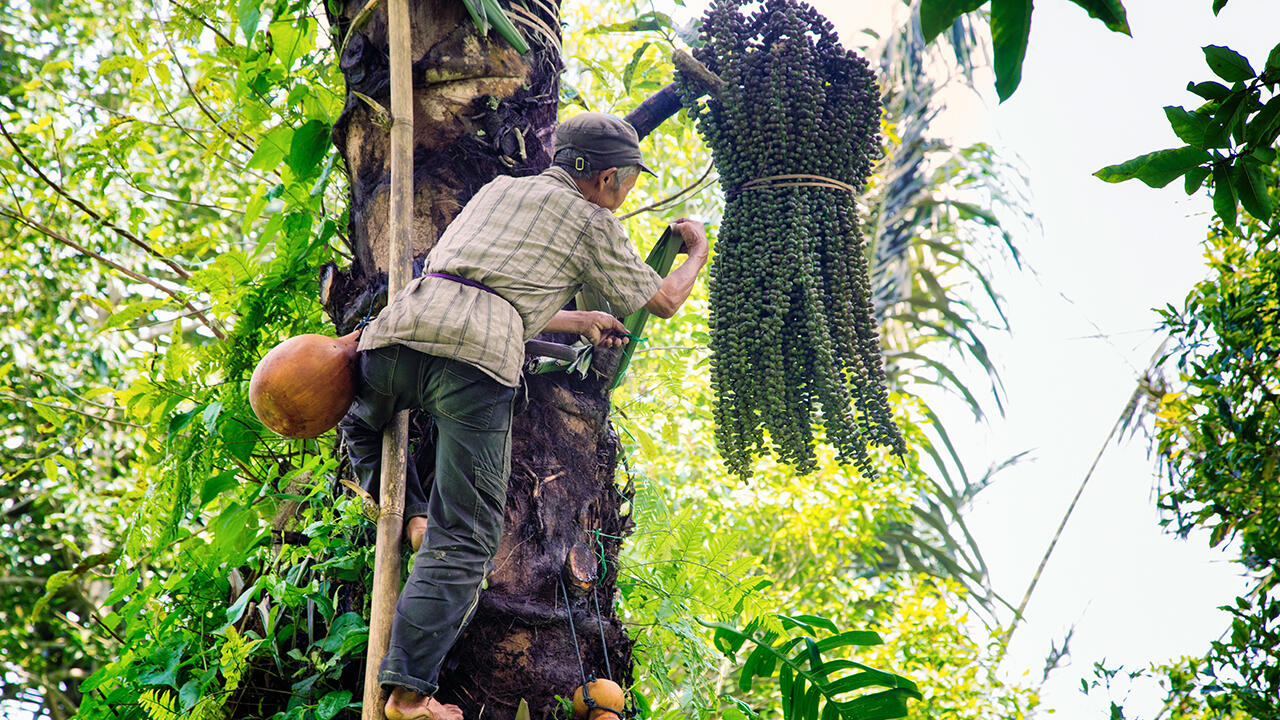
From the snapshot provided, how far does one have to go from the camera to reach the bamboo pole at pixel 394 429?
6.32ft

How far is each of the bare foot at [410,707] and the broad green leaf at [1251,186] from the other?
1.54 metres

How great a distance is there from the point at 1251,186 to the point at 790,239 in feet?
3.91

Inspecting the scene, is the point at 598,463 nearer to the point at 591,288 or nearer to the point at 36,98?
the point at 591,288

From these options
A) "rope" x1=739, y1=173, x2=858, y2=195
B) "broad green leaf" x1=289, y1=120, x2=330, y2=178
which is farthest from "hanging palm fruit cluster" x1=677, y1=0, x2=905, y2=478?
"broad green leaf" x1=289, y1=120, x2=330, y2=178

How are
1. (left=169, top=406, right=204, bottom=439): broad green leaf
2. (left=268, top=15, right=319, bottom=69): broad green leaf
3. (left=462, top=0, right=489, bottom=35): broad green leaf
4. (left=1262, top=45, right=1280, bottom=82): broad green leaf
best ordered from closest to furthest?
(left=1262, top=45, right=1280, bottom=82): broad green leaf → (left=462, top=0, right=489, bottom=35): broad green leaf → (left=169, top=406, right=204, bottom=439): broad green leaf → (left=268, top=15, right=319, bottom=69): broad green leaf

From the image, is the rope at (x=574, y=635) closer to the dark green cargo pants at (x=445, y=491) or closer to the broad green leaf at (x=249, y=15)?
the dark green cargo pants at (x=445, y=491)

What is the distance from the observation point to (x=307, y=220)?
271 centimetres

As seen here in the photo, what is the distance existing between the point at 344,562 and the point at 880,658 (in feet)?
11.2

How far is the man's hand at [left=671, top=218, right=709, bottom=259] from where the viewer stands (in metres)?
2.51

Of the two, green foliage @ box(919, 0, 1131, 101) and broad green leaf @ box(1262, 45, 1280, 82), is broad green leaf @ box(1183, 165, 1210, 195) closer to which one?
broad green leaf @ box(1262, 45, 1280, 82)

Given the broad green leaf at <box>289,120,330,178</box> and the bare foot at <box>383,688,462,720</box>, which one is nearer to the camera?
the bare foot at <box>383,688,462,720</box>

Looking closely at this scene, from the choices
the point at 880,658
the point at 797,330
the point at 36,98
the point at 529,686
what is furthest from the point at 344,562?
the point at 36,98

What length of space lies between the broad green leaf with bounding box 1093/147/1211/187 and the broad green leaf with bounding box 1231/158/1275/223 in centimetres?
8

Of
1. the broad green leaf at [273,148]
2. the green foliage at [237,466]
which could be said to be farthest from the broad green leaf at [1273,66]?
the broad green leaf at [273,148]
